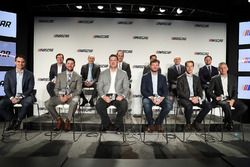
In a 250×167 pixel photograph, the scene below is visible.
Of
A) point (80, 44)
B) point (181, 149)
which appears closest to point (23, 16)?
point (80, 44)

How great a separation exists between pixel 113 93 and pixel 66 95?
877 millimetres

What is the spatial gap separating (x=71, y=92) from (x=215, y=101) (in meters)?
2.82

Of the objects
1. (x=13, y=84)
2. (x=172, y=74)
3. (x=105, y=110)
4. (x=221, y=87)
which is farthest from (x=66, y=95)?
(x=221, y=87)

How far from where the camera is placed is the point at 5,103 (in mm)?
5039

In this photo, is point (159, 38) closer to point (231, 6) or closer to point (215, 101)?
point (231, 6)

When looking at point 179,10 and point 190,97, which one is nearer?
point 190,97

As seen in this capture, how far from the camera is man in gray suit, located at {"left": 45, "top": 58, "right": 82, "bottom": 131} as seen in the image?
201 inches

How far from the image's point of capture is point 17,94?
199 inches

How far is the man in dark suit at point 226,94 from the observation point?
5.30 meters

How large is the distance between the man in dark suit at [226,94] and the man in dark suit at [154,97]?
0.97m

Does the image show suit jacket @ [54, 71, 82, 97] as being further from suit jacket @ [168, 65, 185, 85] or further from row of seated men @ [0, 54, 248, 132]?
suit jacket @ [168, 65, 185, 85]

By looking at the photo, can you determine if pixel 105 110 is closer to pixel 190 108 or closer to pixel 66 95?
pixel 66 95

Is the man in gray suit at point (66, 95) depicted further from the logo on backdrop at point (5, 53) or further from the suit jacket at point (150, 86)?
the logo on backdrop at point (5, 53)

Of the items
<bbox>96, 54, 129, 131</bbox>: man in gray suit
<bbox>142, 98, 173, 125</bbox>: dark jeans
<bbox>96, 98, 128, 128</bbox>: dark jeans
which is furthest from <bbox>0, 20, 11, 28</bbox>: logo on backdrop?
<bbox>142, 98, 173, 125</bbox>: dark jeans
